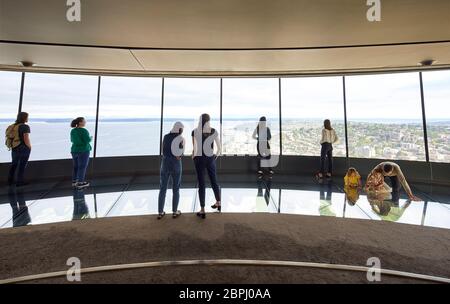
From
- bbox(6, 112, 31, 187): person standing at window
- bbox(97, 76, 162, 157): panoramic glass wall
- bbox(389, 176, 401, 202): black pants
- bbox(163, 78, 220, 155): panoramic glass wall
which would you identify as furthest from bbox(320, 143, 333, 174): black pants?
bbox(6, 112, 31, 187): person standing at window

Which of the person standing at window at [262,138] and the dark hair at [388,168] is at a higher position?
the person standing at window at [262,138]

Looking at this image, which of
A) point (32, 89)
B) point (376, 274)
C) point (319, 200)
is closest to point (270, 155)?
point (319, 200)

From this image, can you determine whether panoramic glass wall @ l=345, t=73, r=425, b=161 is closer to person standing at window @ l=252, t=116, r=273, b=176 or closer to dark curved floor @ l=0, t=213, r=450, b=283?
person standing at window @ l=252, t=116, r=273, b=176

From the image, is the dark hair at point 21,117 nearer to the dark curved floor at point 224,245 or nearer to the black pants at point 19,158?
the black pants at point 19,158

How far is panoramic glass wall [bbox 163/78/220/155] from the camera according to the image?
7012mm

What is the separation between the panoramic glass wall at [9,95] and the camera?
579 centimetres

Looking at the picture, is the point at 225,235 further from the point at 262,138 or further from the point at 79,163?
the point at 79,163

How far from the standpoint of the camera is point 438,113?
573 cm

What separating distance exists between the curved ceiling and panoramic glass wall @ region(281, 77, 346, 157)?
4.80 ft

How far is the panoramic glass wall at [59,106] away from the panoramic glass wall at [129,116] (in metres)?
0.33

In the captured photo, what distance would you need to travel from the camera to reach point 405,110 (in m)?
6.17

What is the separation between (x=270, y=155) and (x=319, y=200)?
2.51 meters

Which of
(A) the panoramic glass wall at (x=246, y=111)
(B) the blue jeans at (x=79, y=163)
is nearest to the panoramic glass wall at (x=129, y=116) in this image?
(B) the blue jeans at (x=79, y=163)

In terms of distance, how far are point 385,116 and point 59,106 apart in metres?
9.82
